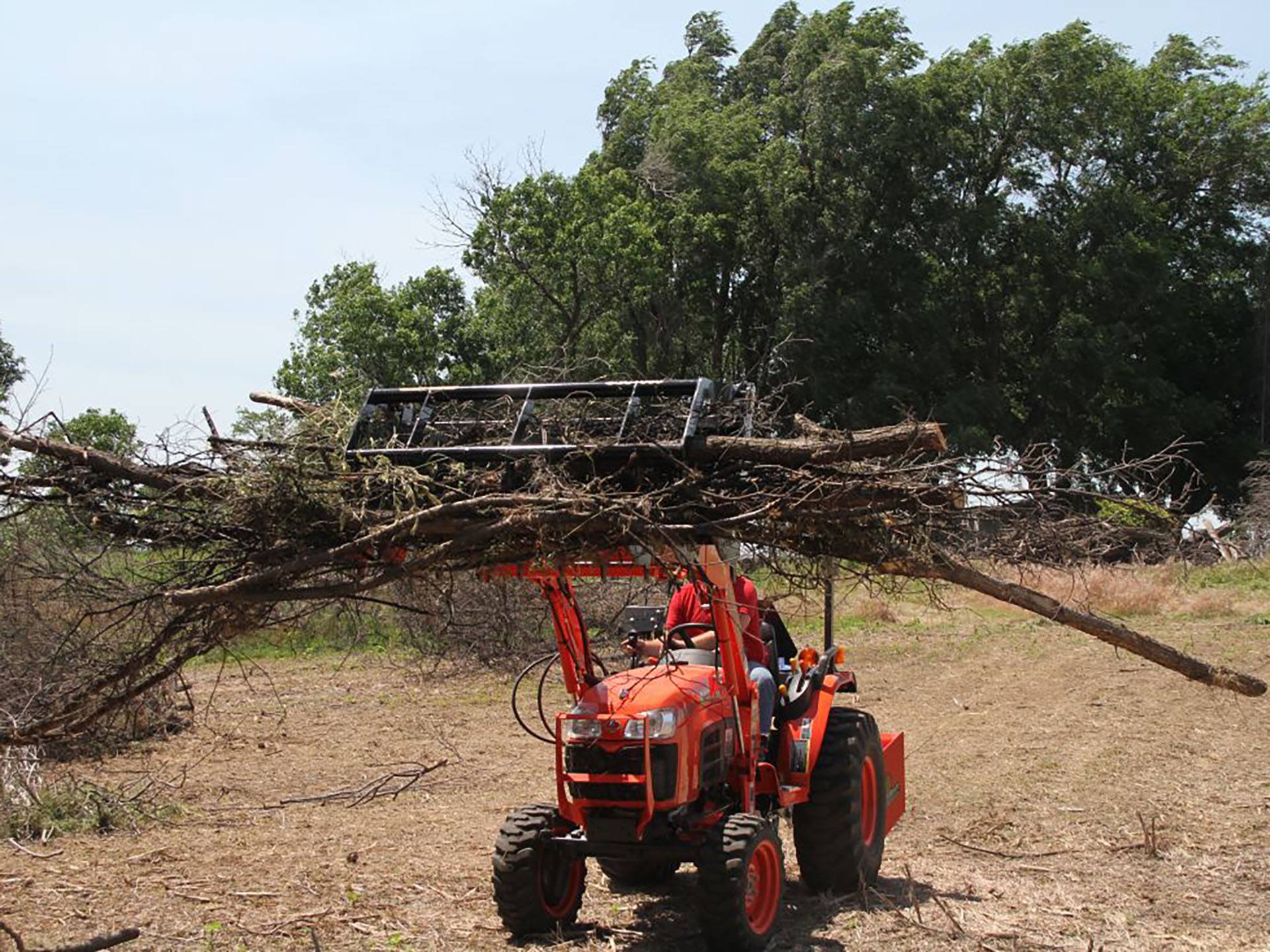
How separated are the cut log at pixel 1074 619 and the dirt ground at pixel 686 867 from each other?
128 cm

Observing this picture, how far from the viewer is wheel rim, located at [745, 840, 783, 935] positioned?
6.80 m

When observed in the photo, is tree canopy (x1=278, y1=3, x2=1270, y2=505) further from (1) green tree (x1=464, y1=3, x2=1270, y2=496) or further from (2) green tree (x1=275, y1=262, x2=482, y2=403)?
(2) green tree (x1=275, y1=262, x2=482, y2=403)

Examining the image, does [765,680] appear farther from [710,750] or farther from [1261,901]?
[1261,901]

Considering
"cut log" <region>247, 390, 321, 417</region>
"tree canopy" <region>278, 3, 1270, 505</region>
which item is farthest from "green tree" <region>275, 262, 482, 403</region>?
"cut log" <region>247, 390, 321, 417</region>

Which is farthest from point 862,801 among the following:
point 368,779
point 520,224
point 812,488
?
point 520,224

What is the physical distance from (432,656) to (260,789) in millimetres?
6817

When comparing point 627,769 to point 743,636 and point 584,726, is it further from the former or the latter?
point 743,636

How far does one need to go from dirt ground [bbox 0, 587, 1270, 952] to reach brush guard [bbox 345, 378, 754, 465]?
2.24 meters

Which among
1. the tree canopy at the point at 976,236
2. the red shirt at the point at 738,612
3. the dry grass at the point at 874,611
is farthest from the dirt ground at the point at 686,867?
the tree canopy at the point at 976,236

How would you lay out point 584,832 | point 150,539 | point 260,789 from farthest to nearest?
point 260,789, point 584,832, point 150,539

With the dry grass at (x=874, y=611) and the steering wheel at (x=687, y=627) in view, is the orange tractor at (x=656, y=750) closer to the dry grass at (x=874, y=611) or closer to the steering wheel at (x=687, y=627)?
the steering wheel at (x=687, y=627)

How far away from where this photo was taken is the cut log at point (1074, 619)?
6.24m

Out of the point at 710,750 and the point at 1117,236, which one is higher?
the point at 1117,236

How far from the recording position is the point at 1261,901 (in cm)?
767
